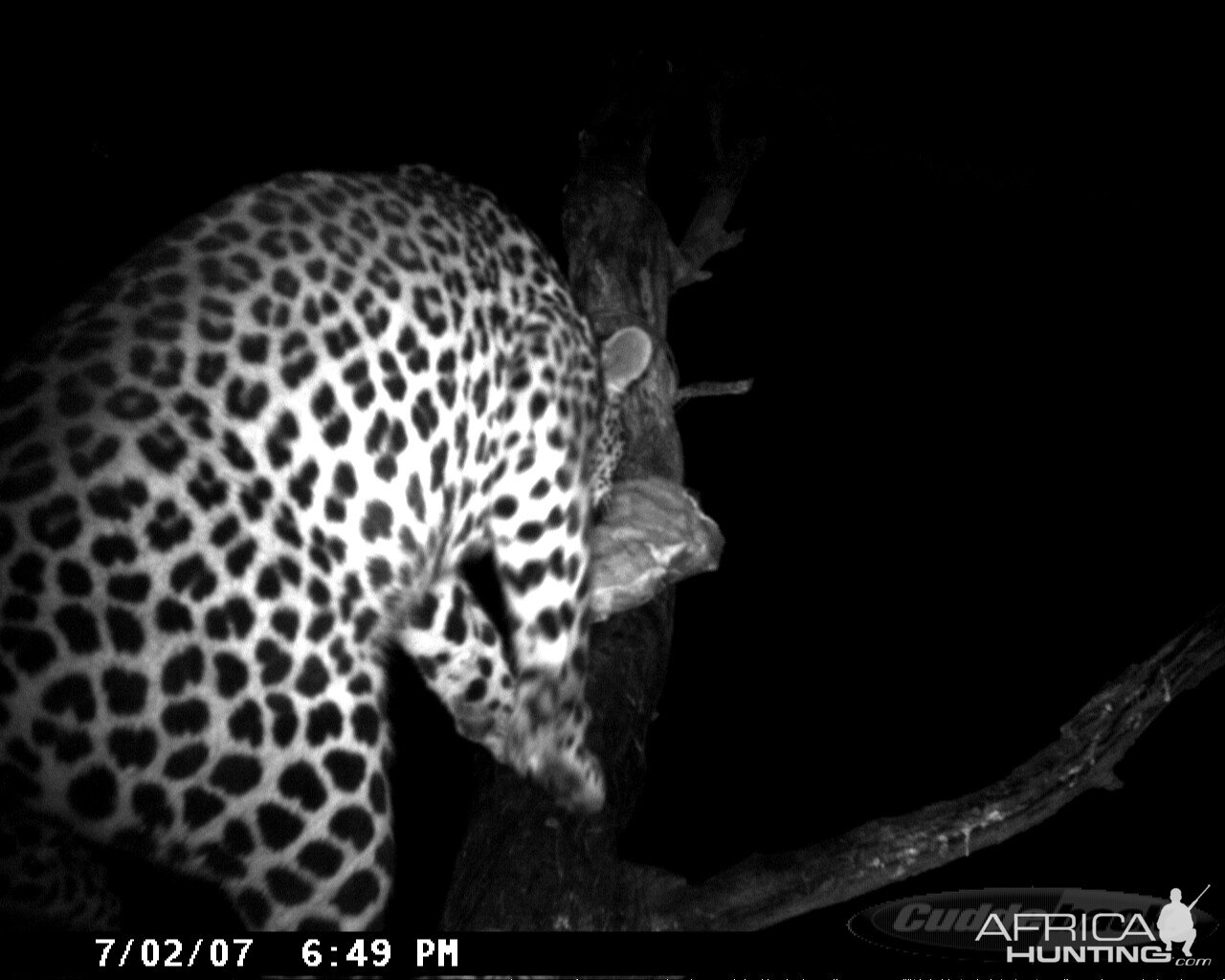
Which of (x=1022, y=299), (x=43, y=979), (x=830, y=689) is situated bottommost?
(x=830, y=689)

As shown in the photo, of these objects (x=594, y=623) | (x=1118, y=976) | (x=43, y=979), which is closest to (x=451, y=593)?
(x=594, y=623)

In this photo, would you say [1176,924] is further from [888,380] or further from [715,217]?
[888,380]

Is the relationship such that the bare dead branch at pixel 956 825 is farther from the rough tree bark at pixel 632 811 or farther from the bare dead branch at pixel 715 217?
the bare dead branch at pixel 715 217

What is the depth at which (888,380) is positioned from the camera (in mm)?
7273

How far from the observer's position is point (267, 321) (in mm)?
1769

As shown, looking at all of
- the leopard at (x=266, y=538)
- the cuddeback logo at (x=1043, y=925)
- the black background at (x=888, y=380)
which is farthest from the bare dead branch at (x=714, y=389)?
the cuddeback logo at (x=1043, y=925)

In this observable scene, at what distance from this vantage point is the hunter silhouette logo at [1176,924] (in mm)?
1947

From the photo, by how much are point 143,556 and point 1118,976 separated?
1.99 m

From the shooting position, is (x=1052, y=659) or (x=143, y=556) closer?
(x=143, y=556)

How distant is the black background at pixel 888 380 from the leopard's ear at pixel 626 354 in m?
1.32

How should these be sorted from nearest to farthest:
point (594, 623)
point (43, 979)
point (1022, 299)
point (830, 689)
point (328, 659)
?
1. point (43, 979)
2. point (328, 659)
3. point (594, 623)
4. point (1022, 299)
5. point (830, 689)

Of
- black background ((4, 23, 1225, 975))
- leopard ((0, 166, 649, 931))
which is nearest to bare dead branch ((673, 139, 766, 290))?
black background ((4, 23, 1225, 975))

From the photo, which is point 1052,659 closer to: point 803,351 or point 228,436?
point 803,351

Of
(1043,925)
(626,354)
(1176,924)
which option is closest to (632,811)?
(1043,925)
